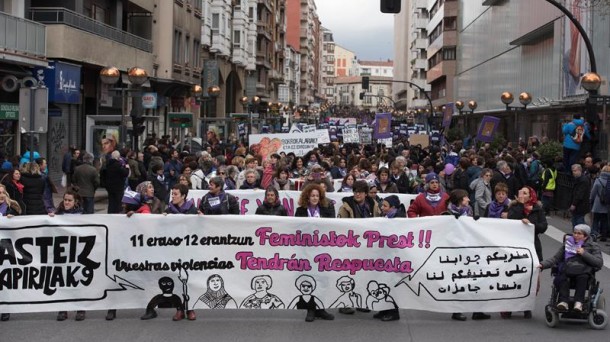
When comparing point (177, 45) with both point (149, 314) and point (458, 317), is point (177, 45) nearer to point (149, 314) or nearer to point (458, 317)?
point (149, 314)

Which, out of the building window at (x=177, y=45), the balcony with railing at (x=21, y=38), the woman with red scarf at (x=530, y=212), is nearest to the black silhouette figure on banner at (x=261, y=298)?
the woman with red scarf at (x=530, y=212)

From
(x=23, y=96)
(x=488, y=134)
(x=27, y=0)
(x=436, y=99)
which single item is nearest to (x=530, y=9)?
(x=488, y=134)

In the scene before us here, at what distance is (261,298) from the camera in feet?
32.0

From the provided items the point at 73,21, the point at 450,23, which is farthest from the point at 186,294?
the point at 450,23

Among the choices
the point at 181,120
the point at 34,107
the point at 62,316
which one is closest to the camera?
the point at 62,316

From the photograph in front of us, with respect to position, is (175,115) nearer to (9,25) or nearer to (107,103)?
(107,103)

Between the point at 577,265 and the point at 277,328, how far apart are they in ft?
10.2

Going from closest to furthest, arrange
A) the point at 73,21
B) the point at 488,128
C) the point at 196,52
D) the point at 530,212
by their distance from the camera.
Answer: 1. the point at 530,212
2. the point at 73,21
3. the point at 488,128
4. the point at 196,52

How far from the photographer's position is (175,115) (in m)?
35.6

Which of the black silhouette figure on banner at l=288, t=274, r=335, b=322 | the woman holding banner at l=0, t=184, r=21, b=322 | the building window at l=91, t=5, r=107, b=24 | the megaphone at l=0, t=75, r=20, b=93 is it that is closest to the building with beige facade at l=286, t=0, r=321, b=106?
the building window at l=91, t=5, r=107, b=24

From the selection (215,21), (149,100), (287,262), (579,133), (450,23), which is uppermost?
(450,23)

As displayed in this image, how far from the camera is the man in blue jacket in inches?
923

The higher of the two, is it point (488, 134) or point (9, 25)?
point (9, 25)

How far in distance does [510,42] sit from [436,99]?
44.5 m
